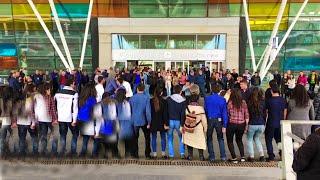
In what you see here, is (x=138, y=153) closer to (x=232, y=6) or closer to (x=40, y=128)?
(x=40, y=128)

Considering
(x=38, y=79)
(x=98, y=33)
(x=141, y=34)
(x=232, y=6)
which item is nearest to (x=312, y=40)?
(x=232, y=6)

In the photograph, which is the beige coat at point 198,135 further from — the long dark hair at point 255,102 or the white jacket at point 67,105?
the white jacket at point 67,105

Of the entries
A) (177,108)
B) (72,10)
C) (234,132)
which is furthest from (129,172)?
(72,10)

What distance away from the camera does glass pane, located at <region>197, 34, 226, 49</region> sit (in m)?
32.6

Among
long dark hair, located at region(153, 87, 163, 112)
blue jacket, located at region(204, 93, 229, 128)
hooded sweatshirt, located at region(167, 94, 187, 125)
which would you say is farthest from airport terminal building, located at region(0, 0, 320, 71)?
blue jacket, located at region(204, 93, 229, 128)

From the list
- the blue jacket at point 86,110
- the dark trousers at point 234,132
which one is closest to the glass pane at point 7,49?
the blue jacket at point 86,110

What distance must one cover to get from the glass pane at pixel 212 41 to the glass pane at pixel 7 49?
13.3 metres

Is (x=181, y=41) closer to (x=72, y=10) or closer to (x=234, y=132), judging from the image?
(x=72, y=10)

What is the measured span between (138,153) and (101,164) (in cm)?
127

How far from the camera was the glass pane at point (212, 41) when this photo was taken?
3256 cm

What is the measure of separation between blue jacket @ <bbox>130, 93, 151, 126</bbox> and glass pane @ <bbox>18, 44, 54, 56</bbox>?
24766 mm

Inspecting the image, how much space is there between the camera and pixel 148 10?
108ft

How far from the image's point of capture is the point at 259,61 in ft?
105

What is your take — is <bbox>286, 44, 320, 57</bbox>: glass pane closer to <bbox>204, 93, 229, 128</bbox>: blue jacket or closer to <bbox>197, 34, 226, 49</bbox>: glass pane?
<bbox>197, 34, 226, 49</bbox>: glass pane
